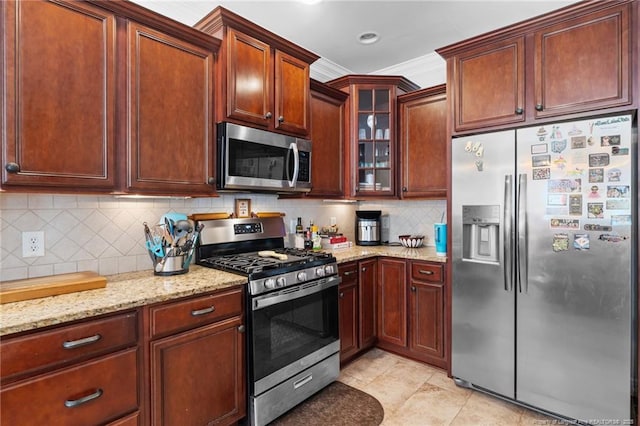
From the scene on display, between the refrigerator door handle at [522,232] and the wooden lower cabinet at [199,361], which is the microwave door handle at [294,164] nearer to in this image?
the wooden lower cabinet at [199,361]

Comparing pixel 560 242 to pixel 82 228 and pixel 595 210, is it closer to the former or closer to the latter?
pixel 595 210

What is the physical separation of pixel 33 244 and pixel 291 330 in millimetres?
1501

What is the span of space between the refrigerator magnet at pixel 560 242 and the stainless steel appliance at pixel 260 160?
1714 millimetres

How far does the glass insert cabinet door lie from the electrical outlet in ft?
7.90

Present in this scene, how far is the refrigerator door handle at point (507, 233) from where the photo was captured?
7.25 ft

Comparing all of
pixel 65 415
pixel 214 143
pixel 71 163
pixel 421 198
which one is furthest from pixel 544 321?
pixel 71 163

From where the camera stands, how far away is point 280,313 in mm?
2105

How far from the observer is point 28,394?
4.11ft

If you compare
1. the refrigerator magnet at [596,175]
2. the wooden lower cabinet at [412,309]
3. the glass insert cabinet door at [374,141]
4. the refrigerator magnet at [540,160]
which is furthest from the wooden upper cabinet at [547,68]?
the wooden lower cabinet at [412,309]

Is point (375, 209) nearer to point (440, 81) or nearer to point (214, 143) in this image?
point (440, 81)

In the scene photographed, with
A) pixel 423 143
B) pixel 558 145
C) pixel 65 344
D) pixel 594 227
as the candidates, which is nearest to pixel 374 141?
pixel 423 143

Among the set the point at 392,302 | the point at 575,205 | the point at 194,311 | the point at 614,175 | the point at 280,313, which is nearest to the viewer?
the point at 194,311

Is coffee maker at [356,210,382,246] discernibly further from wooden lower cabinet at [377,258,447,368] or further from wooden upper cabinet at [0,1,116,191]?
wooden upper cabinet at [0,1,116,191]

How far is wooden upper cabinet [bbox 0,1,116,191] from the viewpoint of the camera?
146 cm
